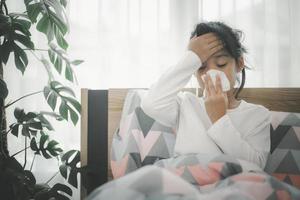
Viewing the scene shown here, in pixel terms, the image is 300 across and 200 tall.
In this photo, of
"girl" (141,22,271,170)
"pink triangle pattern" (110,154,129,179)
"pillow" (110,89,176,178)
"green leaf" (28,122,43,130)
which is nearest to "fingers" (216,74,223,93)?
"girl" (141,22,271,170)

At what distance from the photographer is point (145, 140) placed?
1145 millimetres

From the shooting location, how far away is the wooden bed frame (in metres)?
1.26

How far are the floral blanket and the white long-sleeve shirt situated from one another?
12cm

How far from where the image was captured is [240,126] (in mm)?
1018

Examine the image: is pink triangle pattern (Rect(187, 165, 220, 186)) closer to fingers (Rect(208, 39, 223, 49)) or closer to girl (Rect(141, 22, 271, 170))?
girl (Rect(141, 22, 271, 170))

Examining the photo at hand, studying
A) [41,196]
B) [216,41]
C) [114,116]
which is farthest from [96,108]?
[216,41]

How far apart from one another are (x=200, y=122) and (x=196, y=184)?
0.28 m

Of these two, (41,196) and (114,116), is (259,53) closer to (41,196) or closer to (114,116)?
(114,116)

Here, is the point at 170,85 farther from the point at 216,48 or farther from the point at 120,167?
the point at 120,167

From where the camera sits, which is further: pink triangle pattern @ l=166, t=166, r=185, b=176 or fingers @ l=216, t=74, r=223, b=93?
fingers @ l=216, t=74, r=223, b=93

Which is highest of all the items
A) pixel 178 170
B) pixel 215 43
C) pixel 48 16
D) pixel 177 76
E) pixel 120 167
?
pixel 48 16

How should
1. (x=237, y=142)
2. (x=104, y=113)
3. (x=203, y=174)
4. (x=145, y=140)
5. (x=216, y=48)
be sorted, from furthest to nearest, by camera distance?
(x=104, y=113) → (x=145, y=140) → (x=216, y=48) → (x=237, y=142) → (x=203, y=174)

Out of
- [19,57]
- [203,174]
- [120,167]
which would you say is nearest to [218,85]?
[203,174]

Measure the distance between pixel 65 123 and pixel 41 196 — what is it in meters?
0.41
